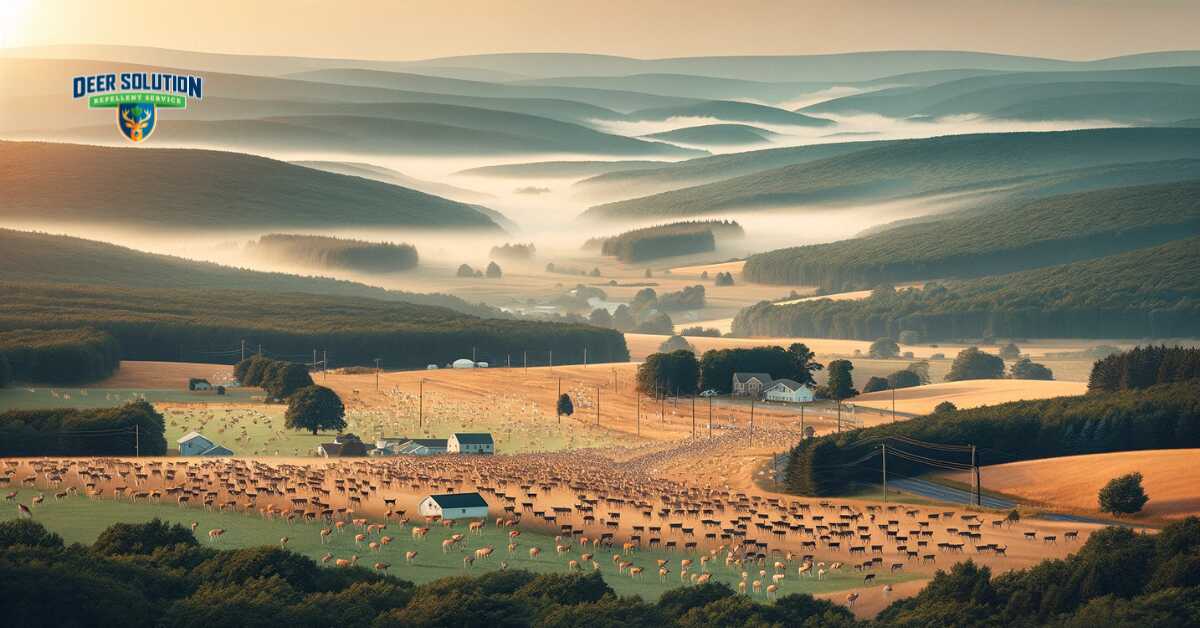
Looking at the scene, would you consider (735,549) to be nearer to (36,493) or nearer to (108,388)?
(36,493)

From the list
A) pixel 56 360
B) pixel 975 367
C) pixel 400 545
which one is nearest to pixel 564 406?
pixel 56 360

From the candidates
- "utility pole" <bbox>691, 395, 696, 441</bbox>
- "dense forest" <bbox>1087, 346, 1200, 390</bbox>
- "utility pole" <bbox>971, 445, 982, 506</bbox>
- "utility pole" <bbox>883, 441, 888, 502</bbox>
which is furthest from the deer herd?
"dense forest" <bbox>1087, 346, 1200, 390</bbox>

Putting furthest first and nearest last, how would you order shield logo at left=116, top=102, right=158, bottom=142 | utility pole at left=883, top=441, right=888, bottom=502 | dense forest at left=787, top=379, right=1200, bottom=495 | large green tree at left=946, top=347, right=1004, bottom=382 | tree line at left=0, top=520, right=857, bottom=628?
large green tree at left=946, top=347, right=1004, bottom=382 → shield logo at left=116, top=102, right=158, bottom=142 → dense forest at left=787, top=379, right=1200, bottom=495 → utility pole at left=883, top=441, right=888, bottom=502 → tree line at left=0, top=520, right=857, bottom=628

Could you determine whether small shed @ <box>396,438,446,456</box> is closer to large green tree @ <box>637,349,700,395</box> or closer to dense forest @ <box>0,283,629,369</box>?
large green tree @ <box>637,349,700,395</box>

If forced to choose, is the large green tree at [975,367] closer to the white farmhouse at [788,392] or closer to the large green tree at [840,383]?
the large green tree at [840,383]

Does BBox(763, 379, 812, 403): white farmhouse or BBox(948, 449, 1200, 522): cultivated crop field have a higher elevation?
BBox(763, 379, 812, 403): white farmhouse

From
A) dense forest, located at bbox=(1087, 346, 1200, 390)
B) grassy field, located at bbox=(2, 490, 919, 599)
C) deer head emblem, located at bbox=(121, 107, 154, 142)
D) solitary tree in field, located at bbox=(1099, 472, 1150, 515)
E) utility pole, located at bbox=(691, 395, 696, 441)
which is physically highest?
deer head emblem, located at bbox=(121, 107, 154, 142)

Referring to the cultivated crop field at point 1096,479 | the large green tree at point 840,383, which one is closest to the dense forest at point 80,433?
the cultivated crop field at point 1096,479
